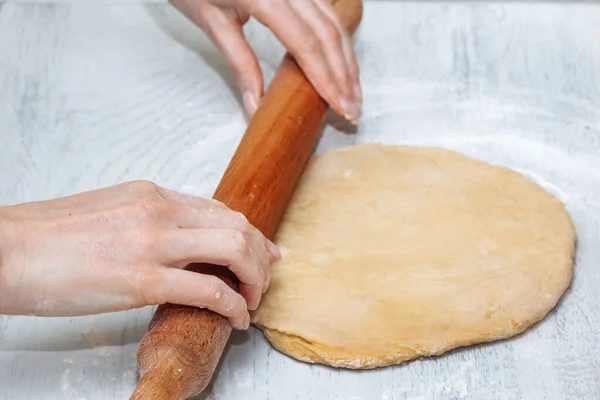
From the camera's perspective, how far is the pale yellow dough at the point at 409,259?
162 cm

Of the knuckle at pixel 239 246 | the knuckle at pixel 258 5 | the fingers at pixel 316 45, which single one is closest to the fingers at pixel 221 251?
the knuckle at pixel 239 246

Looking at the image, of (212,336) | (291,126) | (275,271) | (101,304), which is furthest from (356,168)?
(101,304)

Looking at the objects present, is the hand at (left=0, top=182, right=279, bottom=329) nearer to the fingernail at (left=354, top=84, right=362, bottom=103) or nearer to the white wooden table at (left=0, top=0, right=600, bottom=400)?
the white wooden table at (left=0, top=0, right=600, bottom=400)

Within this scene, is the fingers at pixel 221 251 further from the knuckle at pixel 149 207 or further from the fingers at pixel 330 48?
the fingers at pixel 330 48

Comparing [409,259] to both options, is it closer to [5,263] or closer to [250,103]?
[250,103]

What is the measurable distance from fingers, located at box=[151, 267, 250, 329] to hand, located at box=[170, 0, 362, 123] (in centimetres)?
81

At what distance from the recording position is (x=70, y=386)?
5.29ft

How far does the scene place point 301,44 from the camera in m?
2.12

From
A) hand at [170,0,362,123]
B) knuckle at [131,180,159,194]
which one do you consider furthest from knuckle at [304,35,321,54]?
knuckle at [131,180,159,194]

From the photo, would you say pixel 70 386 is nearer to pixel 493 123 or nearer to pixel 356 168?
pixel 356 168

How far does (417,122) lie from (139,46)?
2.97 ft

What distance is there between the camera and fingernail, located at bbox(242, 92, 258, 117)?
218 cm

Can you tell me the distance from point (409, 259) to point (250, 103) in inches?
27.3

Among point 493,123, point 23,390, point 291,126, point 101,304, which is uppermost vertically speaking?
point 101,304
